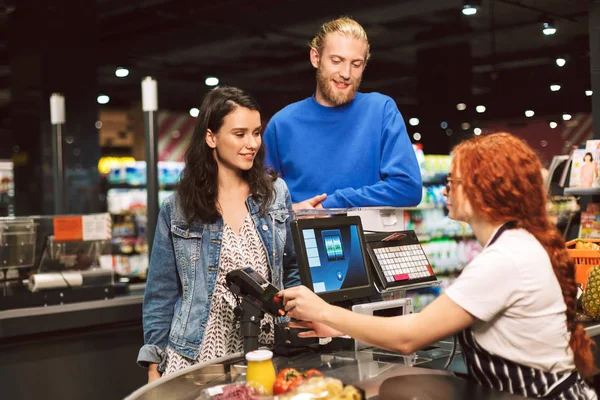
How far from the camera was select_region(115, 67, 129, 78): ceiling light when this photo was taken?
9430mm

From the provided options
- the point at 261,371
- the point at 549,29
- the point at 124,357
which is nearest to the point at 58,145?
the point at 124,357

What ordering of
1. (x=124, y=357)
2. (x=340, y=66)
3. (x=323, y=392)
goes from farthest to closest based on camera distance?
1. (x=124, y=357)
2. (x=340, y=66)
3. (x=323, y=392)

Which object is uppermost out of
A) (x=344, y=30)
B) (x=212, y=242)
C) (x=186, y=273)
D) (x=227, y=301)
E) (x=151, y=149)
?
(x=344, y=30)

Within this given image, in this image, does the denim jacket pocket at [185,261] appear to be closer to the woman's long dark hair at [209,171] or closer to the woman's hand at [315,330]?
the woman's long dark hair at [209,171]

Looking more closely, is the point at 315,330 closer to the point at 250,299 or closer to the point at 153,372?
the point at 250,299

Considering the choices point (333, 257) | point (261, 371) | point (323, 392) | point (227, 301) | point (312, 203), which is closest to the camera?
point (323, 392)

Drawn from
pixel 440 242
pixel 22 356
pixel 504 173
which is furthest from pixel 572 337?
pixel 440 242

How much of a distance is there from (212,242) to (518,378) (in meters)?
1.14

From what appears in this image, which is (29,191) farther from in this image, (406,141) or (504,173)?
(504,173)

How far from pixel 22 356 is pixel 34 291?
405mm

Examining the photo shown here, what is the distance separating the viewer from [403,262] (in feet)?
7.99

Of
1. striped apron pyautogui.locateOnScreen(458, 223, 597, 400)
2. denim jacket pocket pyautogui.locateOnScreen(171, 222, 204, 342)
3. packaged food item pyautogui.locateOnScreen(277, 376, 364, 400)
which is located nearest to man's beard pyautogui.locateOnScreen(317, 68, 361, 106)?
denim jacket pocket pyautogui.locateOnScreen(171, 222, 204, 342)

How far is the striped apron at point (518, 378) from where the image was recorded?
1.77 m

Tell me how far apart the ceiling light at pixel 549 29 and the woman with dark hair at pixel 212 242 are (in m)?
7.63
